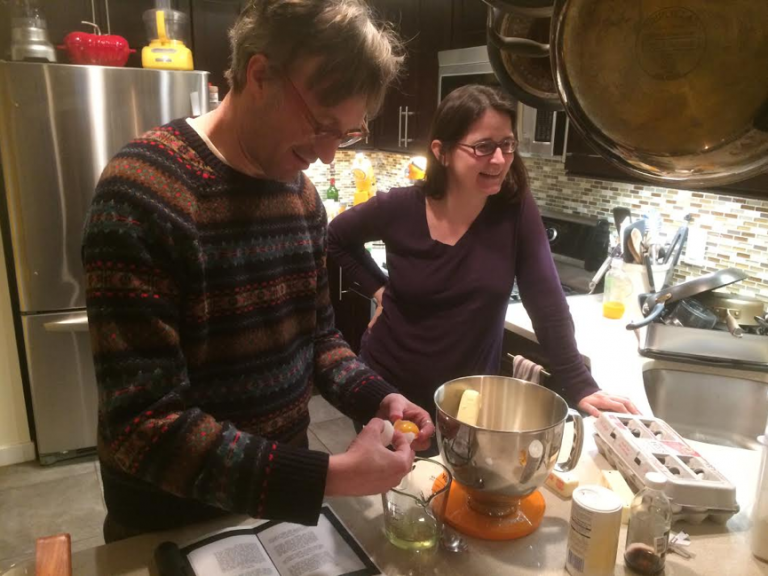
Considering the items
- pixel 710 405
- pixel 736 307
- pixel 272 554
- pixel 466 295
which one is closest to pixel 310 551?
pixel 272 554

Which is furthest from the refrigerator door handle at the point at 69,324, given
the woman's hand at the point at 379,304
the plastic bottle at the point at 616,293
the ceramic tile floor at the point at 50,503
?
the plastic bottle at the point at 616,293

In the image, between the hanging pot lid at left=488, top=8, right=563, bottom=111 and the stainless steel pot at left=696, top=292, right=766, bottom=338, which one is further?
the stainless steel pot at left=696, top=292, right=766, bottom=338

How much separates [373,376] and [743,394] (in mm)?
1165

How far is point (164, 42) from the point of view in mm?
2658

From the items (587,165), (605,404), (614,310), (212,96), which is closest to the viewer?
(605,404)

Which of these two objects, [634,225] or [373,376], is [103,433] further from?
[634,225]

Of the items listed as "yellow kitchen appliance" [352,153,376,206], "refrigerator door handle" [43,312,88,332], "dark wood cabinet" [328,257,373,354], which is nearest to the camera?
"refrigerator door handle" [43,312,88,332]

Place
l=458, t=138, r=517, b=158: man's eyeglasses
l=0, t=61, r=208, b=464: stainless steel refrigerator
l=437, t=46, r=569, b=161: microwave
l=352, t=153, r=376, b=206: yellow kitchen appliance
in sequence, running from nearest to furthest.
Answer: l=458, t=138, r=517, b=158: man's eyeglasses < l=437, t=46, r=569, b=161: microwave < l=0, t=61, r=208, b=464: stainless steel refrigerator < l=352, t=153, r=376, b=206: yellow kitchen appliance

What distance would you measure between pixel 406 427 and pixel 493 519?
0.20 m

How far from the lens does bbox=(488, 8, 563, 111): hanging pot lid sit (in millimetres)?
874

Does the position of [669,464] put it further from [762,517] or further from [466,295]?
[466,295]

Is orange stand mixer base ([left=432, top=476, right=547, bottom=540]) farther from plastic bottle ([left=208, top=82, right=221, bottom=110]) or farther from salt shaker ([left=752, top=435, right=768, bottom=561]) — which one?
plastic bottle ([left=208, top=82, right=221, bottom=110])

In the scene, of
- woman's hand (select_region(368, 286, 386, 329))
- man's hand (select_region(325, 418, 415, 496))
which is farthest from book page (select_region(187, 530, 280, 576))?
woman's hand (select_region(368, 286, 386, 329))

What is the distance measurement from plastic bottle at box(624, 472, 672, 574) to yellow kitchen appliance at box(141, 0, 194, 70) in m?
2.56
